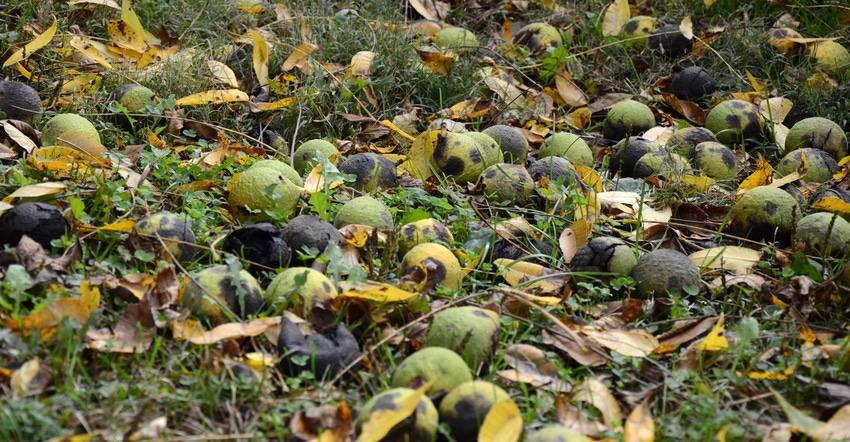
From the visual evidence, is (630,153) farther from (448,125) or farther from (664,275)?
(664,275)

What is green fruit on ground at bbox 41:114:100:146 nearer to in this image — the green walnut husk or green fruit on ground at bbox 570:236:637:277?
the green walnut husk

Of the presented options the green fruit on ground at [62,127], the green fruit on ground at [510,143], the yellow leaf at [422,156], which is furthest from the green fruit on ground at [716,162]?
the green fruit on ground at [62,127]

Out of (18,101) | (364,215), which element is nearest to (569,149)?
(364,215)

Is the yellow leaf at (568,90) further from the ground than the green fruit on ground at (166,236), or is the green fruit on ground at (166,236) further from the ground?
the green fruit on ground at (166,236)

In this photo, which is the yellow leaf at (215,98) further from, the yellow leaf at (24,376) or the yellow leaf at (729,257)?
the yellow leaf at (729,257)

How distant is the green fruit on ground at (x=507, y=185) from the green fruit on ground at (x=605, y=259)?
0.56 meters

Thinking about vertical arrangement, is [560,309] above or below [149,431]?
below

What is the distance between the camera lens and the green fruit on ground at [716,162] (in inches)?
151

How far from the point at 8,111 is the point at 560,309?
8.12ft

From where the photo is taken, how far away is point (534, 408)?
2256mm

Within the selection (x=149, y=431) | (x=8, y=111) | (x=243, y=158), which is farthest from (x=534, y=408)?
(x=8, y=111)

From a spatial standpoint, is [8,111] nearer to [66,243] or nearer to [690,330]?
[66,243]

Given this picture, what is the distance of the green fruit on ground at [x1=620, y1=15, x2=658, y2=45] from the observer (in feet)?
17.0

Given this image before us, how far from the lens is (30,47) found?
3.75 m
